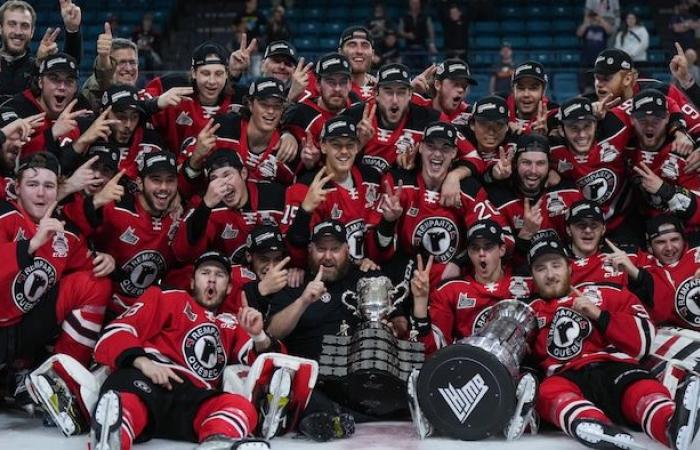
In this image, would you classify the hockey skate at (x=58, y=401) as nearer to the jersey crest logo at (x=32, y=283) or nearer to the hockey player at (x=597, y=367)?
the jersey crest logo at (x=32, y=283)

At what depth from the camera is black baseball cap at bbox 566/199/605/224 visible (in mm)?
5664

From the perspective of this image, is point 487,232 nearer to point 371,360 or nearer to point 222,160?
point 371,360

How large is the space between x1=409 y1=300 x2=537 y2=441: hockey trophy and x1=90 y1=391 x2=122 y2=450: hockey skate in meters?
1.34

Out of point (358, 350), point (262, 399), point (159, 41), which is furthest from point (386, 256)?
point (159, 41)

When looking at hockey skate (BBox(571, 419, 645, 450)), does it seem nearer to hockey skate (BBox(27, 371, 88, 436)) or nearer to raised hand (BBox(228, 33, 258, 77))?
hockey skate (BBox(27, 371, 88, 436))

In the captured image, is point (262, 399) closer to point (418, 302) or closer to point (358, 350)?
point (358, 350)

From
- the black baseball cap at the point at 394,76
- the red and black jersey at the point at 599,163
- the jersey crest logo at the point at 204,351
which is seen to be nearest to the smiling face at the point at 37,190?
the jersey crest logo at the point at 204,351

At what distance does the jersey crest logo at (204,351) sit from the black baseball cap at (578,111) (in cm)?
238

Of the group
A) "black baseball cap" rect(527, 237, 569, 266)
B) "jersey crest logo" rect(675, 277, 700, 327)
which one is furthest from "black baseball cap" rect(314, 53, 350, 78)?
"jersey crest logo" rect(675, 277, 700, 327)

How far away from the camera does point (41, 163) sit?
17.6 ft

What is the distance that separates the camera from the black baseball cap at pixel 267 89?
237 inches

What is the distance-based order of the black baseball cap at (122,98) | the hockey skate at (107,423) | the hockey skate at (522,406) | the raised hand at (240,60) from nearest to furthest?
the hockey skate at (107,423)
the hockey skate at (522,406)
the black baseball cap at (122,98)
the raised hand at (240,60)

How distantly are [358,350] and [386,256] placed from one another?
3.11 ft

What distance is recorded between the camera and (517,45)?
41.9 ft
